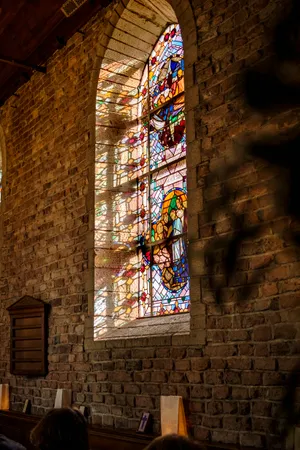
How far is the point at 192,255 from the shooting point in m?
0.86

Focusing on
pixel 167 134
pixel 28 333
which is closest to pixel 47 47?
pixel 167 134

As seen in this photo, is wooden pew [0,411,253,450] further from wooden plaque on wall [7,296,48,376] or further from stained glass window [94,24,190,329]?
stained glass window [94,24,190,329]

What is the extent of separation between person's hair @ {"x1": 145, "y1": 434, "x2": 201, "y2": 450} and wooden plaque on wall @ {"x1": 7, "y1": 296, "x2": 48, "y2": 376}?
15.5ft

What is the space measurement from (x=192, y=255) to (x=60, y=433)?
141cm

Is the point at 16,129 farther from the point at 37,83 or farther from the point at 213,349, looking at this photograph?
the point at 213,349

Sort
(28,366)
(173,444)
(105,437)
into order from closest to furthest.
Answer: (173,444), (105,437), (28,366)

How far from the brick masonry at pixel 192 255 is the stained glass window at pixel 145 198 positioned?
7.7 inches

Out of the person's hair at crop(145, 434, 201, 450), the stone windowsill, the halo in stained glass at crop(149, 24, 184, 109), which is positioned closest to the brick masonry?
the stone windowsill

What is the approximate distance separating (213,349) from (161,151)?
2.20m

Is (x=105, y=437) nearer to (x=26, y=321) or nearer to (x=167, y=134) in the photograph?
(x=26, y=321)

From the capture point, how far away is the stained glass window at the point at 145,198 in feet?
15.9

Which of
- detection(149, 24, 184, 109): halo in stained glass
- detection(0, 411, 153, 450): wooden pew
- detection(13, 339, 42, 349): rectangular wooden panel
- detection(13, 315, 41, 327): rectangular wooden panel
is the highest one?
detection(149, 24, 184, 109): halo in stained glass

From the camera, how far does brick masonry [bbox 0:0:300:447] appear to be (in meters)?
3.28

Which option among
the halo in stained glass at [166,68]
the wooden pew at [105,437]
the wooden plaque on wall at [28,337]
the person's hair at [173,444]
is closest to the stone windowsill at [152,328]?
the wooden pew at [105,437]
